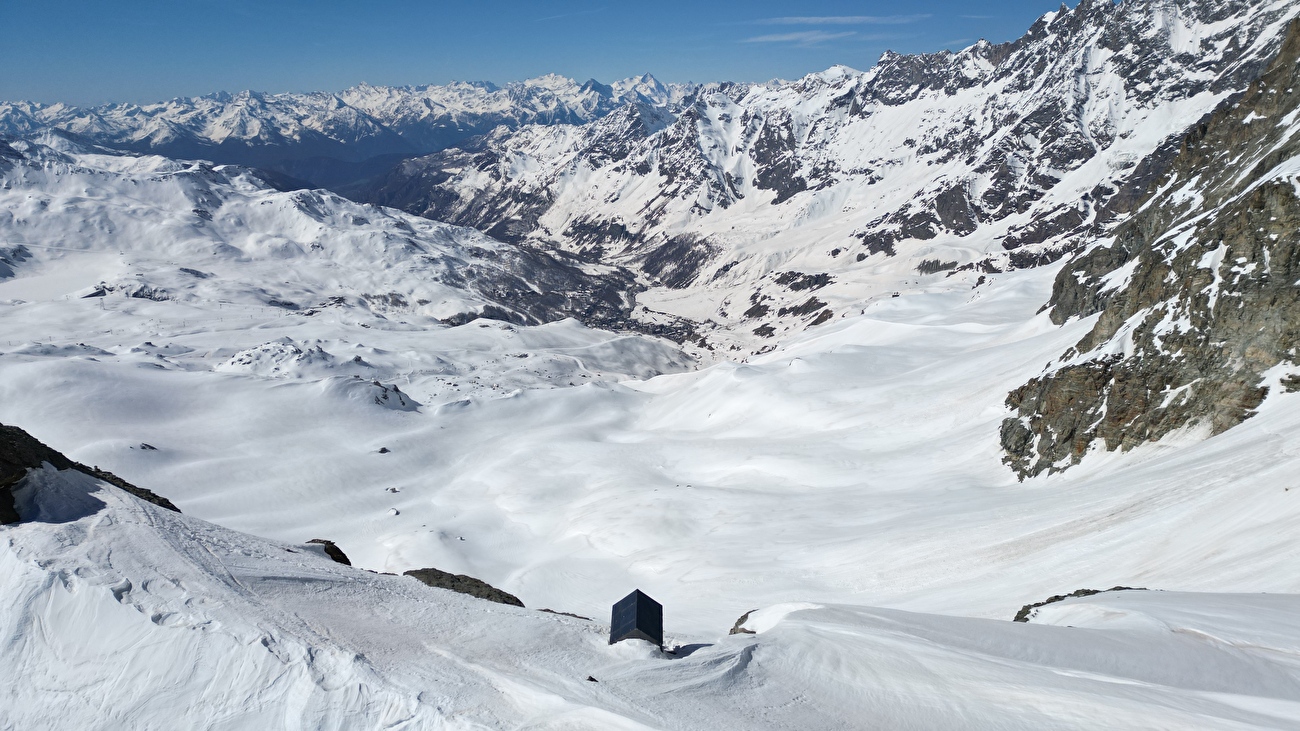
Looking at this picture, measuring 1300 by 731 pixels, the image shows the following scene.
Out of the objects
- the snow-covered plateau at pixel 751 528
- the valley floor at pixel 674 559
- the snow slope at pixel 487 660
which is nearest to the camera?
the snow slope at pixel 487 660

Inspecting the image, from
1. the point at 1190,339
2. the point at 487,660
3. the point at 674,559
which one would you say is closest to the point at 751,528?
the point at 674,559

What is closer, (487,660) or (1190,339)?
(487,660)

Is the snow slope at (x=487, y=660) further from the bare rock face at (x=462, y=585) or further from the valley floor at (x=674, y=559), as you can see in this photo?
the bare rock face at (x=462, y=585)

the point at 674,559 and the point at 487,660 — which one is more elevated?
the point at 674,559

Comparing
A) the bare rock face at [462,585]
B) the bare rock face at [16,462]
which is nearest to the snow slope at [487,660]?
the bare rock face at [16,462]

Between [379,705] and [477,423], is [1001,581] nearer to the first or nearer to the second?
[379,705]

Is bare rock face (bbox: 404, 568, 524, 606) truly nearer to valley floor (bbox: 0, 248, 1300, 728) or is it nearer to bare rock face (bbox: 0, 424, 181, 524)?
valley floor (bbox: 0, 248, 1300, 728)

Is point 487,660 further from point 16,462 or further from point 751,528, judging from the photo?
point 751,528

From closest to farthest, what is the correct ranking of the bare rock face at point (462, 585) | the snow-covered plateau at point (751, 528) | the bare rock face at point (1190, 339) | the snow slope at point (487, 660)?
the snow slope at point (487, 660)
the snow-covered plateau at point (751, 528)
the bare rock face at point (462, 585)
the bare rock face at point (1190, 339)
